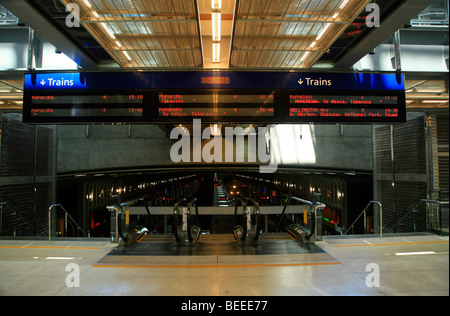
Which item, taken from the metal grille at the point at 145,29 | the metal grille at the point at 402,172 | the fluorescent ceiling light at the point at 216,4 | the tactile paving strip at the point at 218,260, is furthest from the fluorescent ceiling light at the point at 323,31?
the metal grille at the point at 402,172

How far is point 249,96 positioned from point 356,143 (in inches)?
304

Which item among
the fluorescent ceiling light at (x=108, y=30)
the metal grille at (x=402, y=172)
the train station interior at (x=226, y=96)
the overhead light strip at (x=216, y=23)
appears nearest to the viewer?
the overhead light strip at (x=216, y=23)

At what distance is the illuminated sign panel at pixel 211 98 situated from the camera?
4.98 m

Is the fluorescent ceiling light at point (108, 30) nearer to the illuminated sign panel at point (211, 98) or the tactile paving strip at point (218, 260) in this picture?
the illuminated sign panel at point (211, 98)

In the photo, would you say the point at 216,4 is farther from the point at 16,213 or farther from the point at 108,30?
the point at 16,213

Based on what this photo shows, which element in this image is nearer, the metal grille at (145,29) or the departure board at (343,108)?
the metal grille at (145,29)

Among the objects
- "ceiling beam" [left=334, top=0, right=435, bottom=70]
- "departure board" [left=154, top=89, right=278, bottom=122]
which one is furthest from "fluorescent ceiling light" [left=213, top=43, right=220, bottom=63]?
"ceiling beam" [left=334, top=0, right=435, bottom=70]

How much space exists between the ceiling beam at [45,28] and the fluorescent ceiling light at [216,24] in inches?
100

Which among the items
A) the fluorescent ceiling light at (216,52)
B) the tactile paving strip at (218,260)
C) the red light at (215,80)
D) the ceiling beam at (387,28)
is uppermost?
the fluorescent ceiling light at (216,52)

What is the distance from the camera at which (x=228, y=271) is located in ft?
14.2

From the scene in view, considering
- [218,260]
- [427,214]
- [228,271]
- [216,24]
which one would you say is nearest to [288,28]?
[216,24]

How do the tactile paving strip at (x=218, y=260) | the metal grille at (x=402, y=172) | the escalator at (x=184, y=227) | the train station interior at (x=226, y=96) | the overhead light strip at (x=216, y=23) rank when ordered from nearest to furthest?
the overhead light strip at (x=216, y=23) < the train station interior at (x=226, y=96) < the tactile paving strip at (x=218, y=260) < the escalator at (x=184, y=227) < the metal grille at (x=402, y=172)

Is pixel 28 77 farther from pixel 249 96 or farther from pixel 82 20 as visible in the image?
pixel 249 96

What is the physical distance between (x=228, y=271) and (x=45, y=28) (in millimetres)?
4898
